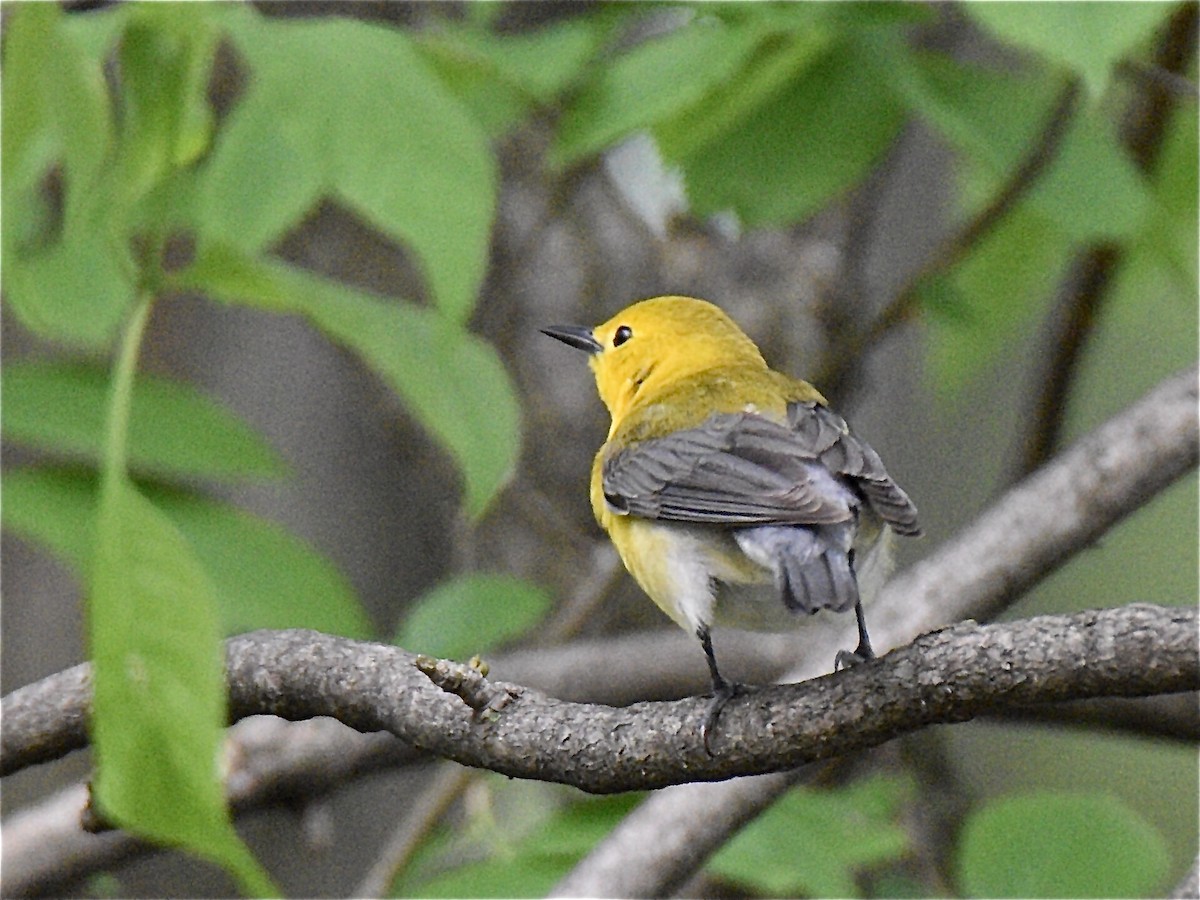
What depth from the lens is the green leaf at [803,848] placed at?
2.52 m

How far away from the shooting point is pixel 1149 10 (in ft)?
Result: 6.86

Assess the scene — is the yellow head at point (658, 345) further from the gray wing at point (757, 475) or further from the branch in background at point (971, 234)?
the gray wing at point (757, 475)

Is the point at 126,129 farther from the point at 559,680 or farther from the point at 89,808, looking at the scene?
the point at 559,680

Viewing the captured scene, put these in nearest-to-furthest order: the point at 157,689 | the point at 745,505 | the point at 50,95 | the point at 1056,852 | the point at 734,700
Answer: the point at 157,689 < the point at 50,95 < the point at 734,700 < the point at 745,505 < the point at 1056,852

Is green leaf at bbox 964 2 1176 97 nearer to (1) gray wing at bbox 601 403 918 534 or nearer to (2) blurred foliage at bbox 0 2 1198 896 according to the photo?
(2) blurred foliage at bbox 0 2 1198 896

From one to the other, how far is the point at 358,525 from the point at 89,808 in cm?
270

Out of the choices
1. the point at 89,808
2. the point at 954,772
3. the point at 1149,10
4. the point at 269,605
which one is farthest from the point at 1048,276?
the point at 89,808

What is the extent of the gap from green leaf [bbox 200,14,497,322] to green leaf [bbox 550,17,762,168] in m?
0.49

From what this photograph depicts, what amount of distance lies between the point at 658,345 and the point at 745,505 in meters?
1.06

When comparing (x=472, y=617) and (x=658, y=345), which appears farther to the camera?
(x=658, y=345)

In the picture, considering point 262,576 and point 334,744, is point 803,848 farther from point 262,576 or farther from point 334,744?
point 334,744

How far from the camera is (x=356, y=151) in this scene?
2256mm

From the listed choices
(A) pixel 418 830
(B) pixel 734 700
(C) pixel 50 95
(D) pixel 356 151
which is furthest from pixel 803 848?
(C) pixel 50 95

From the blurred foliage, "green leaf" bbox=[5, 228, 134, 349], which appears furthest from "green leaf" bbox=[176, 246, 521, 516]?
"green leaf" bbox=[5, 228, 134, 349]
